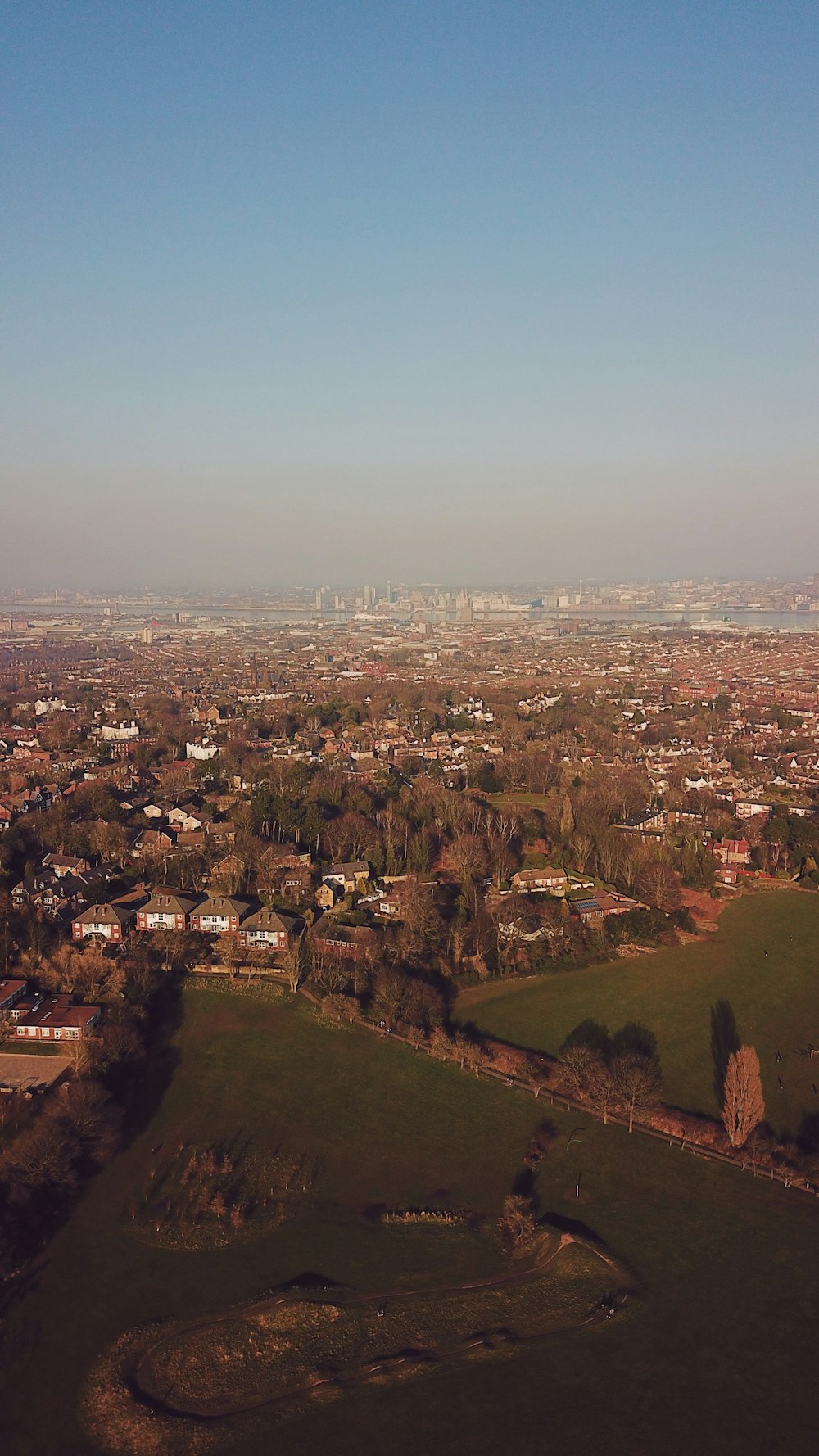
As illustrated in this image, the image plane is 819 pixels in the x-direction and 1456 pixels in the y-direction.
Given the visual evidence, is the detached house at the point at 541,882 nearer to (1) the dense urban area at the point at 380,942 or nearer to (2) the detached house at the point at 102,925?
(1) the dense urban area at the point at 380,942

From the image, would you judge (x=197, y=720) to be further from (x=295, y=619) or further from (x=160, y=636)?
(x=295, y=619)

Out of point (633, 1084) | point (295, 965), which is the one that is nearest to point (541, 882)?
point (295, 965)

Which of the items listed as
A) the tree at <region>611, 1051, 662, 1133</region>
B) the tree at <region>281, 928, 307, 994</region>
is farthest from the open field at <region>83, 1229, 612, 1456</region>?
the tree at <region>281, 928, 307, 994</region>

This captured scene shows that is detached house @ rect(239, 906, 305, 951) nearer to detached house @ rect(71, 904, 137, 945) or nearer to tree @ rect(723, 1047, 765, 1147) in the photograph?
detached house @ rect(71, 904, 137, 945)

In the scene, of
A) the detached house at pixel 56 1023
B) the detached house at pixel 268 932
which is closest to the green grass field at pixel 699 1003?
the detached house at pixel 268 932

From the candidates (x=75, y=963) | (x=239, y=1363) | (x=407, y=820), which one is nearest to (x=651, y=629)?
(x=407, y=820)

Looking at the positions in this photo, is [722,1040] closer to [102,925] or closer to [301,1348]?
[301,1348]

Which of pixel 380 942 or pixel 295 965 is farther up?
pixel 380 942
